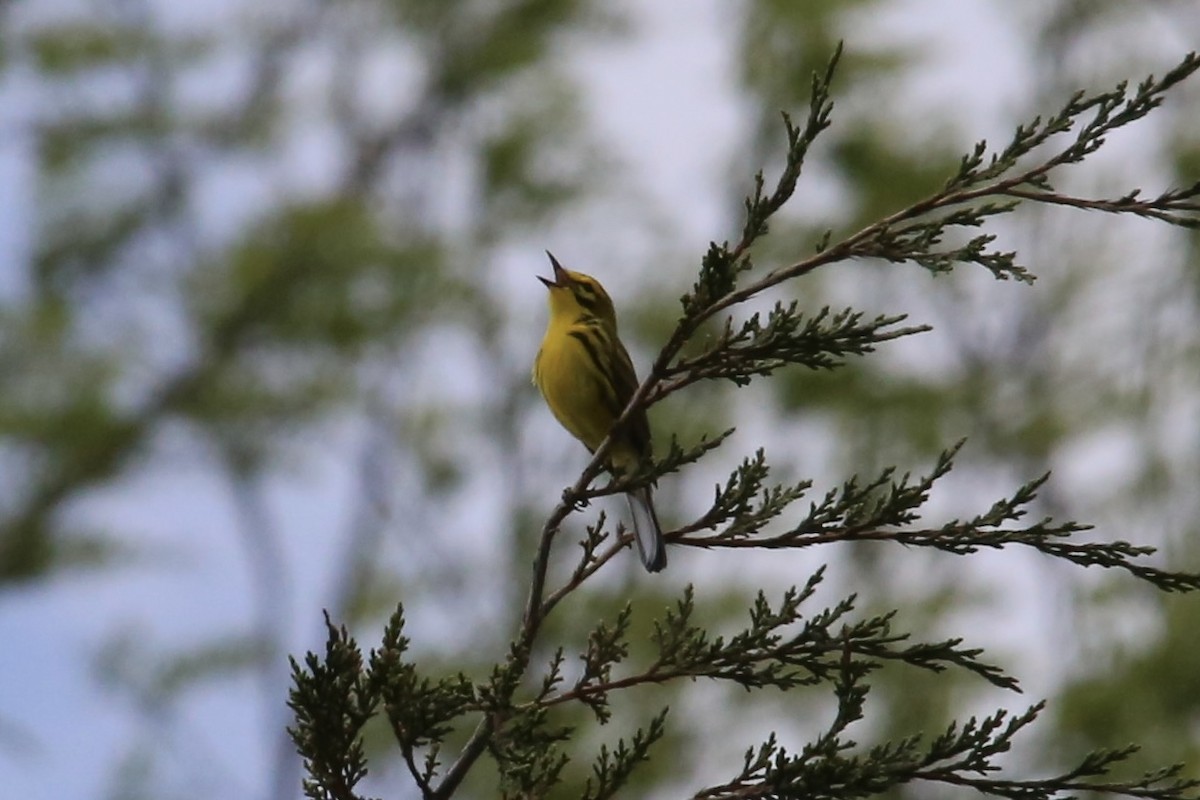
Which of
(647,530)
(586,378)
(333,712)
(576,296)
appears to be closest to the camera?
(333,712)

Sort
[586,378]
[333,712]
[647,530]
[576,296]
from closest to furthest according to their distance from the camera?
[333,712] → [647,530] → [586,378] → [576,296]

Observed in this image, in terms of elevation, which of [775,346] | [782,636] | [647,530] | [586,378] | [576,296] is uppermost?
[576,296]

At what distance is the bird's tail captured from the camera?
4.13m

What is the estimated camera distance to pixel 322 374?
15.7 metres

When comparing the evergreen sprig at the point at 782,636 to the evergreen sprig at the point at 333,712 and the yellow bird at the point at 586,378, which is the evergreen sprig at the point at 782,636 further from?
the yellow bird at the point at 586,378

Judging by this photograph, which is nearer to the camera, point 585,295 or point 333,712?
point 333,712

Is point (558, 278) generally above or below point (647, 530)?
above

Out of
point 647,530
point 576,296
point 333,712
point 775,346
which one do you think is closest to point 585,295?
point 576,296

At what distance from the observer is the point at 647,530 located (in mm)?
4148

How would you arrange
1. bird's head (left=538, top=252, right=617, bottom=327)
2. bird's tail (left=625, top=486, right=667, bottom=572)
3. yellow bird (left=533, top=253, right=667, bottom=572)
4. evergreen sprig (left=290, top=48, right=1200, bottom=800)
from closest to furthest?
1. evergreen sprig (left=290, top=48, right=1200, bottom=800)
2. bird's tail (left=625, top=486, right=667, bottom=572)
3. yellow bird (left=533, top=253, right=667, bottom=572)
4. bird's head (left=538, top=252, right=617, bottom=327)

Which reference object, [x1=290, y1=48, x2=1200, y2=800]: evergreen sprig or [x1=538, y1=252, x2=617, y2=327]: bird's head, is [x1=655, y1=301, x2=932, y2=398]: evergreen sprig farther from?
[x1=538, y1=252, x2=617, y2=327]: bird's head

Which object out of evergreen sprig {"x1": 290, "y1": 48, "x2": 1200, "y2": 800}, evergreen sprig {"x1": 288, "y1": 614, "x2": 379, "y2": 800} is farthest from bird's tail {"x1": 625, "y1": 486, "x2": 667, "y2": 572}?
evergreen sprig {"x1": 288, "y1": 614, "x2": 379, "y2": 800}

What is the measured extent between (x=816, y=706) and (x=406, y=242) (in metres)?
5.54

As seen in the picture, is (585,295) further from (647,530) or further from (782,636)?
(782,636)
